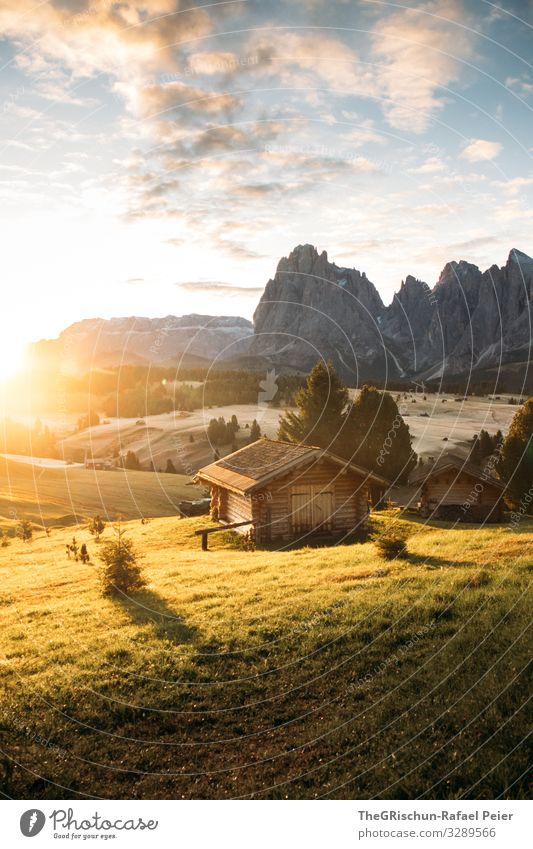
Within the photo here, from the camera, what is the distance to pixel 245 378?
17350 cm

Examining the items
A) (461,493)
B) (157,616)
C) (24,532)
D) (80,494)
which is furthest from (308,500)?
(80,494)

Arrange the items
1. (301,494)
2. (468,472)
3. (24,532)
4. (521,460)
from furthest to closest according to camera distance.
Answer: (521,460) < (24,532) < (468,472) < (301,494)

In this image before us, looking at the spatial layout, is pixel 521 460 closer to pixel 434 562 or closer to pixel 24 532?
pixel 434 562

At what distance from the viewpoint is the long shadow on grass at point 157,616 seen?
13.2 metres

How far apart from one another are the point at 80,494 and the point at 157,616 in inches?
2176

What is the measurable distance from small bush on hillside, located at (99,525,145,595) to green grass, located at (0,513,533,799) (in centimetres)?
97

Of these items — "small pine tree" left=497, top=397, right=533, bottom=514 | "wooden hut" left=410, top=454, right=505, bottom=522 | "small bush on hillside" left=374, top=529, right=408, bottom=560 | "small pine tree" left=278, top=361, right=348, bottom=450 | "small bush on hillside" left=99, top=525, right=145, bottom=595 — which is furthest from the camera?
"small pine tree" left=278, top=361, right=348, bottom=450

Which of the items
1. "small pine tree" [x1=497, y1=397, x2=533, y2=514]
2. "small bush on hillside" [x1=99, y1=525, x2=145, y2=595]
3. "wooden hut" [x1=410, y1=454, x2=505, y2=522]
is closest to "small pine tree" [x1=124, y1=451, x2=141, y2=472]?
"wooden hut" [x1=410, y1=454, x2=505, y2=522]

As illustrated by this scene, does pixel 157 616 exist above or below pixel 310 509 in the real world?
below

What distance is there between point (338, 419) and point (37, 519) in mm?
31295

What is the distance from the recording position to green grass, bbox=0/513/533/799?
8.13m

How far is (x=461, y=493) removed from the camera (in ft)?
124

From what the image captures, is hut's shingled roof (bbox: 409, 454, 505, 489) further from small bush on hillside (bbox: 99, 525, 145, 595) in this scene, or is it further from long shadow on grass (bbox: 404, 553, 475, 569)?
small bush on hillside (bbox: 99, 525, 145, 595)
